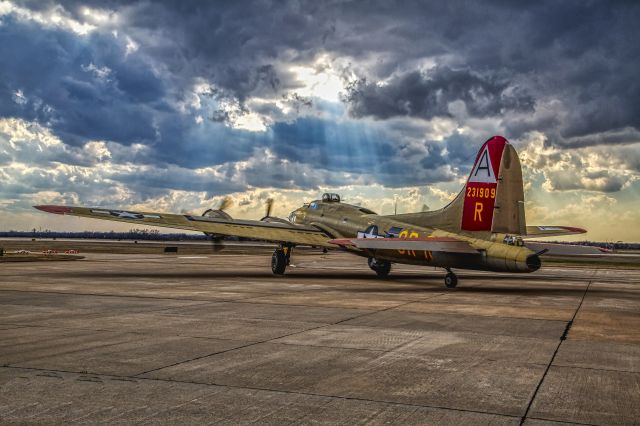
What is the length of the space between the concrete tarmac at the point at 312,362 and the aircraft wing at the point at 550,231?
15.0m

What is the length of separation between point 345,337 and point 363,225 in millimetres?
19625

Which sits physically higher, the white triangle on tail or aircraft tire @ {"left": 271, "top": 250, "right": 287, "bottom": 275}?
the white triangle on tail

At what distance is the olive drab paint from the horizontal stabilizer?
81.8 inches

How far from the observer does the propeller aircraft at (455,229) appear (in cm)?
2270

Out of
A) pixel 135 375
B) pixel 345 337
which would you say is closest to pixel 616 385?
pixel 345 337

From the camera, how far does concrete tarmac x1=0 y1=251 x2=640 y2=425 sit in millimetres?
6430

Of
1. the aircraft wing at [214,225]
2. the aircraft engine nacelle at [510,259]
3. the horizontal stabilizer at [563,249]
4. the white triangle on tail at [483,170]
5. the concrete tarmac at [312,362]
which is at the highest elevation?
the white triangle on tail at [483,170]

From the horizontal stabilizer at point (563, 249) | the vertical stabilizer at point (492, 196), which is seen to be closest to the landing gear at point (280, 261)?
the vertical stabilizer at point (492, 196)

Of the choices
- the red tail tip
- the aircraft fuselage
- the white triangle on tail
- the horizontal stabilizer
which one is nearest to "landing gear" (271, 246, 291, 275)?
the aircraft fuselage

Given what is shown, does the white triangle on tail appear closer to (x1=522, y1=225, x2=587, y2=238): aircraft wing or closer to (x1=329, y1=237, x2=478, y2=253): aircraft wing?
(x1=329, y1=237, x2=478, y2=253): aircraft wing

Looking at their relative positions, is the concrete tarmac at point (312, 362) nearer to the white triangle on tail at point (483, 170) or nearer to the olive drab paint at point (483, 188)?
the olive drab paint at point (483, 188)

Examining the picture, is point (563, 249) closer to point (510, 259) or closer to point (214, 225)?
point (510, 259)

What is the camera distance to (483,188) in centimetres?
2469

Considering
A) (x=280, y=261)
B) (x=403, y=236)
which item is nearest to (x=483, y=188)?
(x=403, y=236)
